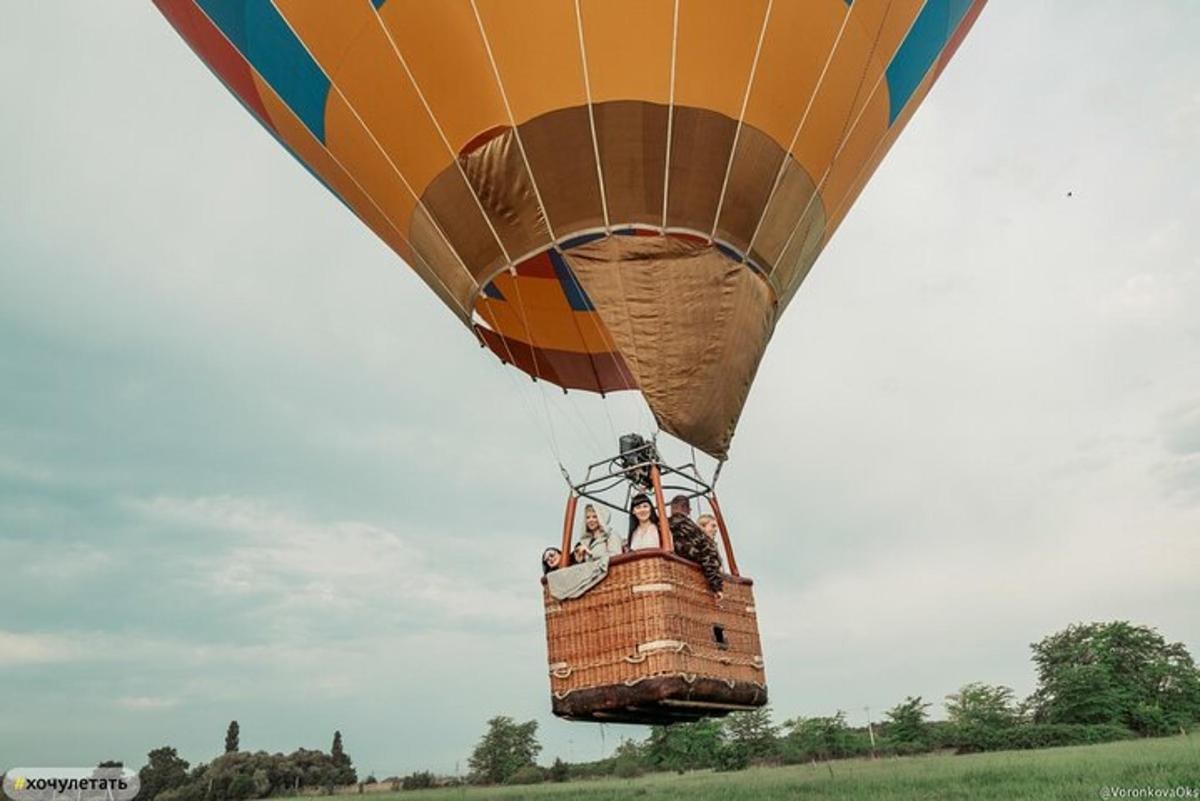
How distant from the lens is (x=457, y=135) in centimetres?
432

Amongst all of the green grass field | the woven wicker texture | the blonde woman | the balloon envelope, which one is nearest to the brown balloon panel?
the balloon envelope

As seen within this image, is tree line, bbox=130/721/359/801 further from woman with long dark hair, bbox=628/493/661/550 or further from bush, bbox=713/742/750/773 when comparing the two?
woman with long dark hair, bbox=628/493/661/550

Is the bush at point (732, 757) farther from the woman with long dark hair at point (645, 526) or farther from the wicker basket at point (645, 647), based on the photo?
the woman with long dark hair at point (645, 526)

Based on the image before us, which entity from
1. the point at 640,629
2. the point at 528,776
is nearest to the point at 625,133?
the point at 640,629

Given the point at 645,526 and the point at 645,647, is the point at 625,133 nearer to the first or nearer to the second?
the point at 645,526

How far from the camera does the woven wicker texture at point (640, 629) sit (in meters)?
3.53

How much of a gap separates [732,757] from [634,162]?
24.1m

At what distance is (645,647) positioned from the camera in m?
3.52

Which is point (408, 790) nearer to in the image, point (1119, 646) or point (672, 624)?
point (672, 624)

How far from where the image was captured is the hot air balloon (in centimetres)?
381

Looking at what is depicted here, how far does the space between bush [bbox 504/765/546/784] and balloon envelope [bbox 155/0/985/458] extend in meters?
23.6

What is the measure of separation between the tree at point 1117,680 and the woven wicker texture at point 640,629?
97.8 feet

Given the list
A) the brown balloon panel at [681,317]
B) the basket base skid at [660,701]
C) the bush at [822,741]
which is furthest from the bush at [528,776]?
the brown balloon panel at [681,317]

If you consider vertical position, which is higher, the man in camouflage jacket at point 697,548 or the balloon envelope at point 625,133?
the balloon envelope at point 625,133
